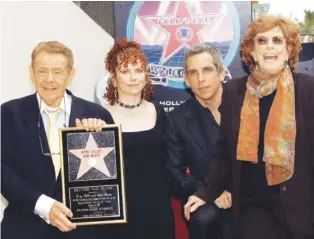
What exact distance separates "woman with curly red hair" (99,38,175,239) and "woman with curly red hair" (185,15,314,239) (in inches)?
22.9

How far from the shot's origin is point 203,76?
3279 mm

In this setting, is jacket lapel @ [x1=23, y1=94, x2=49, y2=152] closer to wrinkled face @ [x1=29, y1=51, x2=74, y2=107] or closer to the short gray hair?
wrinkled face @ [x1=29, y1=51, x2=74, y2=107]

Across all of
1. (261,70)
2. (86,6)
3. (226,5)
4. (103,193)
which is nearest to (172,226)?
(103,193)

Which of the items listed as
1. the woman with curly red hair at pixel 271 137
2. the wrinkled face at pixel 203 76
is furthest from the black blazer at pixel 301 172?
the wrinkled face at pixel 203 76

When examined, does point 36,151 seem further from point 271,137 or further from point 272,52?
point 272,52

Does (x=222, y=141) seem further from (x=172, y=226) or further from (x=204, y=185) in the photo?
(x=172, y=226)

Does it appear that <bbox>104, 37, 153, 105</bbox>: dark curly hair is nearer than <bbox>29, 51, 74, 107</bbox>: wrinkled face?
No

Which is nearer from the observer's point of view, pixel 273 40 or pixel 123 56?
pixel 273 40

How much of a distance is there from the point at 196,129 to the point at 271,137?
739 millimetres

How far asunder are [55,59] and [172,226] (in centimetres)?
140

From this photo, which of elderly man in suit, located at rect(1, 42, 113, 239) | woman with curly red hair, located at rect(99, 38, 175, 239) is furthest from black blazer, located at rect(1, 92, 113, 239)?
woman with curly red hair, located at rect(99, 38, 175, 239)

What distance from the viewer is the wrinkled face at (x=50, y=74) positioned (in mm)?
2629

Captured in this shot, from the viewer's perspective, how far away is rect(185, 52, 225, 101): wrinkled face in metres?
3.26

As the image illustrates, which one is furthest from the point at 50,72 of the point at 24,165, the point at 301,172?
the point at 301,172
